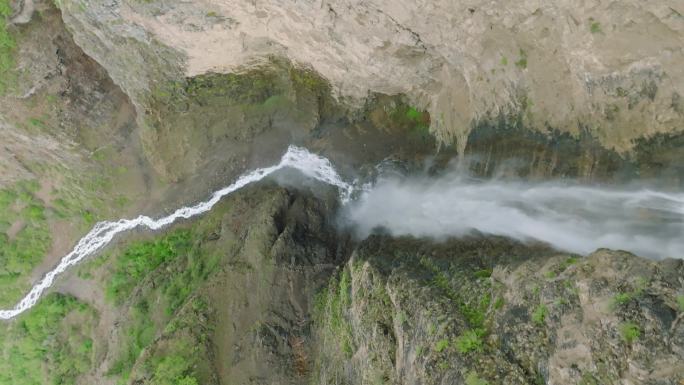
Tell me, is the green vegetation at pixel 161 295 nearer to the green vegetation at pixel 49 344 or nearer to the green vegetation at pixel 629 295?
the green vegetation at pixel 49 344

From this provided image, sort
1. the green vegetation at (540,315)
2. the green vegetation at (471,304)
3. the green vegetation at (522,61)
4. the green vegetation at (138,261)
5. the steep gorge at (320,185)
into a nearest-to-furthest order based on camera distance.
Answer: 1. the green vegetation at (540,315)
2. the steep gorge at (320,185)
3. the green vegetation at (471,304)
4. the green vegetation at (522,61)
5. the green vegetation at (138,261)

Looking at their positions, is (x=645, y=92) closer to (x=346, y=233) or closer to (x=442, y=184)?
(x=442, y=184)

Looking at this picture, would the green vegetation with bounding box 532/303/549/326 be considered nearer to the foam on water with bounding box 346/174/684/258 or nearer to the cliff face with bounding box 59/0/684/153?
the foam on water with bounding box 346/174/684/258

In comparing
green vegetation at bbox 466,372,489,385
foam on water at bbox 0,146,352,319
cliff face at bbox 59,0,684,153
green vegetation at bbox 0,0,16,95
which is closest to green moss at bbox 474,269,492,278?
green vegetation at bbox 466,372,489,385

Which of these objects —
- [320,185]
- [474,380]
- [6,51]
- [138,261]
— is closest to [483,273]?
[474,380]

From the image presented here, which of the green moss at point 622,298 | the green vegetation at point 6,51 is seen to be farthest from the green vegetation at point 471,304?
the green vegetation at point 6,51

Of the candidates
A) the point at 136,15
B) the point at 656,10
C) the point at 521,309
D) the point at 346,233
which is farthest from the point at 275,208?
the point at 656,10
